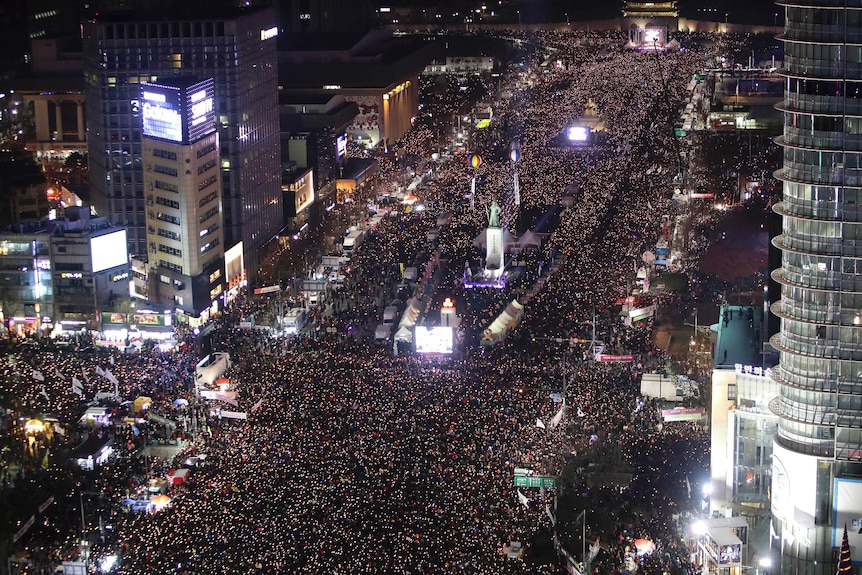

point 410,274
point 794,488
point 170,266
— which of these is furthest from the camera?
point 410,274

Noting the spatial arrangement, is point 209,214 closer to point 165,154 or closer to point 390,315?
point 165,154

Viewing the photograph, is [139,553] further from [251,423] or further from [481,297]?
[481,297]

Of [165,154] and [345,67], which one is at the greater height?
[165,154]

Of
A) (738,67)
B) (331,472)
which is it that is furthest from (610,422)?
(738,67)

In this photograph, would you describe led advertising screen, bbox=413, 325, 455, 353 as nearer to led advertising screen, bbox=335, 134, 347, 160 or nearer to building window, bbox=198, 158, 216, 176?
building window, bbox=198, 158, 216, 176

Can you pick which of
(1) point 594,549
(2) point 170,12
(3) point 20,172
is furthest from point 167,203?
(1) point 594,549

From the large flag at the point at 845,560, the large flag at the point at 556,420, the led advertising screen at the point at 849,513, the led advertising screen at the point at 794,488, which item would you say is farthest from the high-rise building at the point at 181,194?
the large flag at the point at 845,560

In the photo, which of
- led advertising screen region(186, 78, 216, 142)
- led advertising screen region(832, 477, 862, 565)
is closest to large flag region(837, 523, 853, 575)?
led advertising screen region(832, 477, 862, 565)
